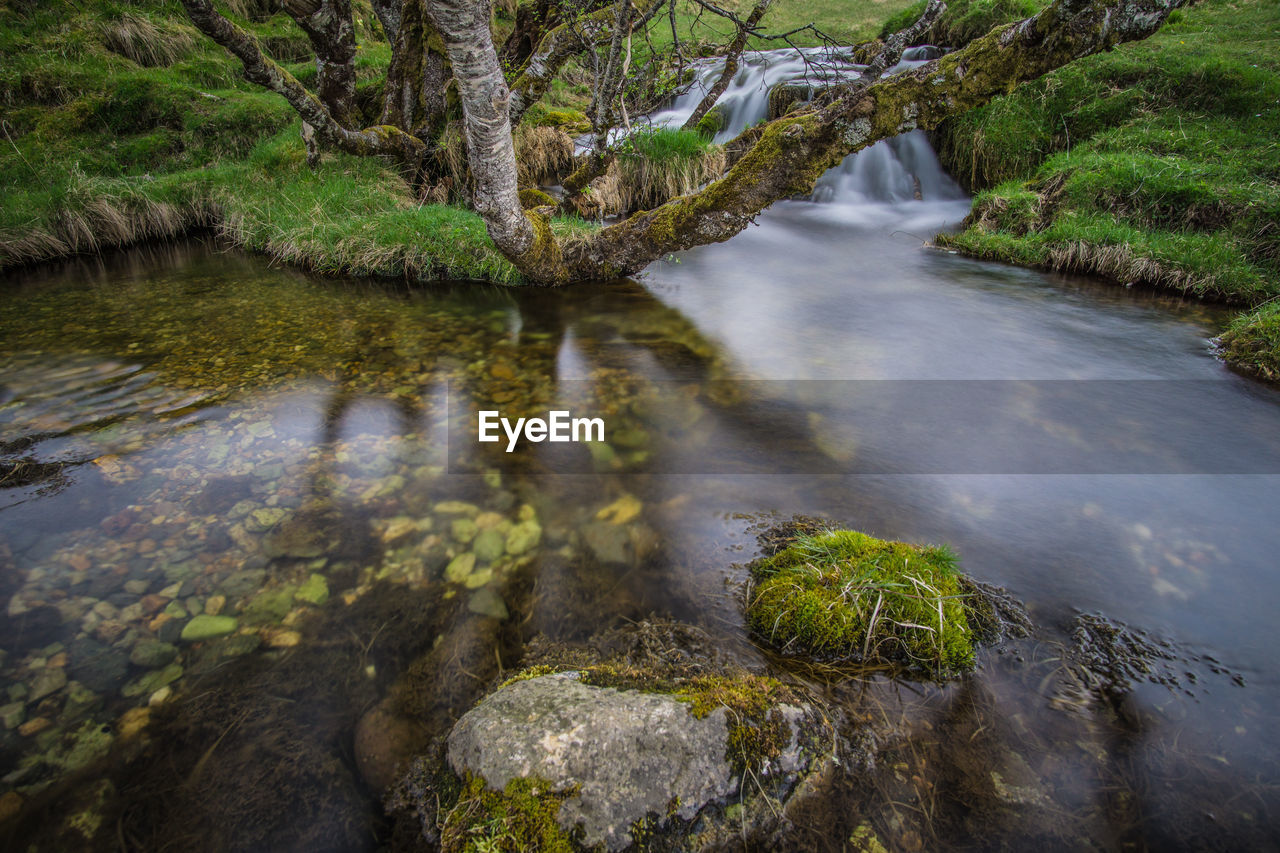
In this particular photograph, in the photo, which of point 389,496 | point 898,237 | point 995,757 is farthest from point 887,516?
point 898,237

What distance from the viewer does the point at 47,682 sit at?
2.38 meters

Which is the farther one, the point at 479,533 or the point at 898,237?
the point at 898,237

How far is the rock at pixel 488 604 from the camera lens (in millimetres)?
2842

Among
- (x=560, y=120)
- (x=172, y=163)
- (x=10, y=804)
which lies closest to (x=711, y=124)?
(x=560, y=120)

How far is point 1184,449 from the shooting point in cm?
432

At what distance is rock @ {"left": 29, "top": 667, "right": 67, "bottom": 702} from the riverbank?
6.20 meters

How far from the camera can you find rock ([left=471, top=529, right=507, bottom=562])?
10.5 feet

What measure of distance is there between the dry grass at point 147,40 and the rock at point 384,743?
17.8 m

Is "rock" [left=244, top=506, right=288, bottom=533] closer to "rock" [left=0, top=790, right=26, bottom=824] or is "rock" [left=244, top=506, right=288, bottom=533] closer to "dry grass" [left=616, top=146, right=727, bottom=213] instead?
"rock" [left=0, top=790, right=26, bottom=824]

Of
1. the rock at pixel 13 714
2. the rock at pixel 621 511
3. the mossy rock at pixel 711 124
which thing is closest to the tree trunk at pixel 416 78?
the mossy rock at pixel 711 124

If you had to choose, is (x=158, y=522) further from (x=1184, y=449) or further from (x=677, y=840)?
(x=1184, y=449)

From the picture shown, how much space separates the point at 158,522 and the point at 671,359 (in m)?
4.20

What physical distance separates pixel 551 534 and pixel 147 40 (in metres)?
17.6

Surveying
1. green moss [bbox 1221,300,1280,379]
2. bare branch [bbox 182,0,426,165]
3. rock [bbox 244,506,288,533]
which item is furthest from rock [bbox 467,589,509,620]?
green moss [bbox 1221,300,1280,379]
